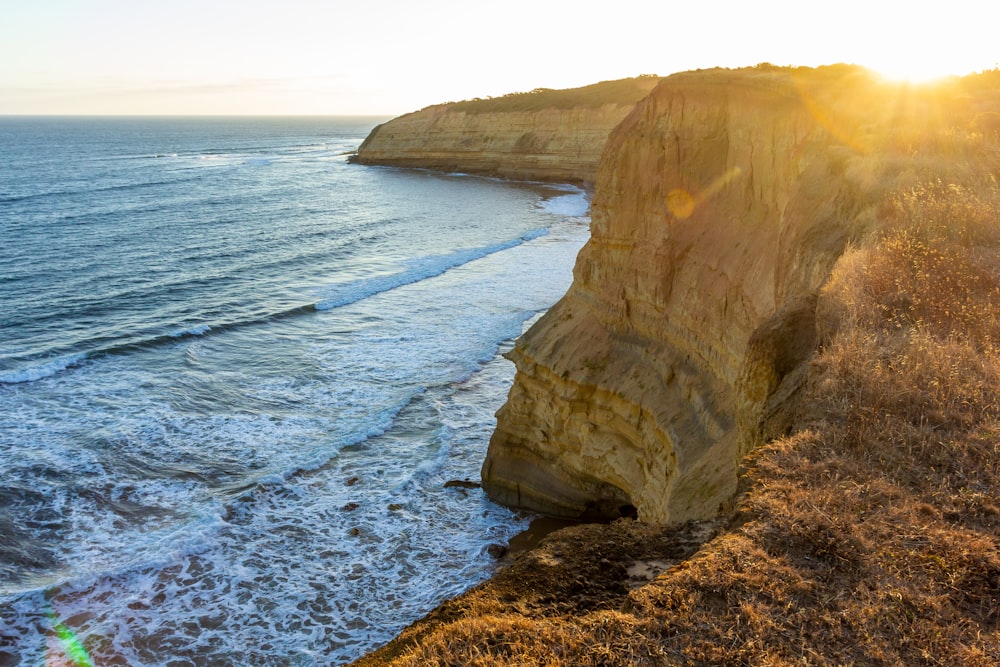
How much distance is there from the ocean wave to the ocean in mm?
170

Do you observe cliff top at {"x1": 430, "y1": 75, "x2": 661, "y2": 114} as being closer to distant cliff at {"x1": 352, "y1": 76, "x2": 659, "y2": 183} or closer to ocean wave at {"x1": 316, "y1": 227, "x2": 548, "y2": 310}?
distant cliff at {"x1": 352, "y1": 76, "x2": 659, "y2": 183}

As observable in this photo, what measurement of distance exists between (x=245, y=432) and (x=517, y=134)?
63264mm

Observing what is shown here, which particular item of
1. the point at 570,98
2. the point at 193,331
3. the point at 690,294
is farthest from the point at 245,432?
the point at 570,98

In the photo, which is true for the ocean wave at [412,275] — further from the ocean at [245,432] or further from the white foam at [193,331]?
the white foam at [193,331]

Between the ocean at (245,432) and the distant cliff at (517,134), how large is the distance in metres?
30.0

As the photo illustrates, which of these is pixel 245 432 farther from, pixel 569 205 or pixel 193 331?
pixel 569 205

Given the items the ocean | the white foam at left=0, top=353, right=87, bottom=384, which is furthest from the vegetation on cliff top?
the white foam at left=0, top=353, right=87, bottom=384

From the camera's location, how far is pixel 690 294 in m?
11.5

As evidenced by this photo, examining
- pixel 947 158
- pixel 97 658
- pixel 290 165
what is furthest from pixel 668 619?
pixel 290 165

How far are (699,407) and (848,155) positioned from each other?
156 inches

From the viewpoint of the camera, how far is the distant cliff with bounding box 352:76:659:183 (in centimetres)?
6844

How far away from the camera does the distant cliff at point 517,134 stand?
225ft

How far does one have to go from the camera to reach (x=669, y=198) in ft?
40.9

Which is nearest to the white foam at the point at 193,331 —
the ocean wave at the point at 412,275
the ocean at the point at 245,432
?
the ocean at the point at 245,432
